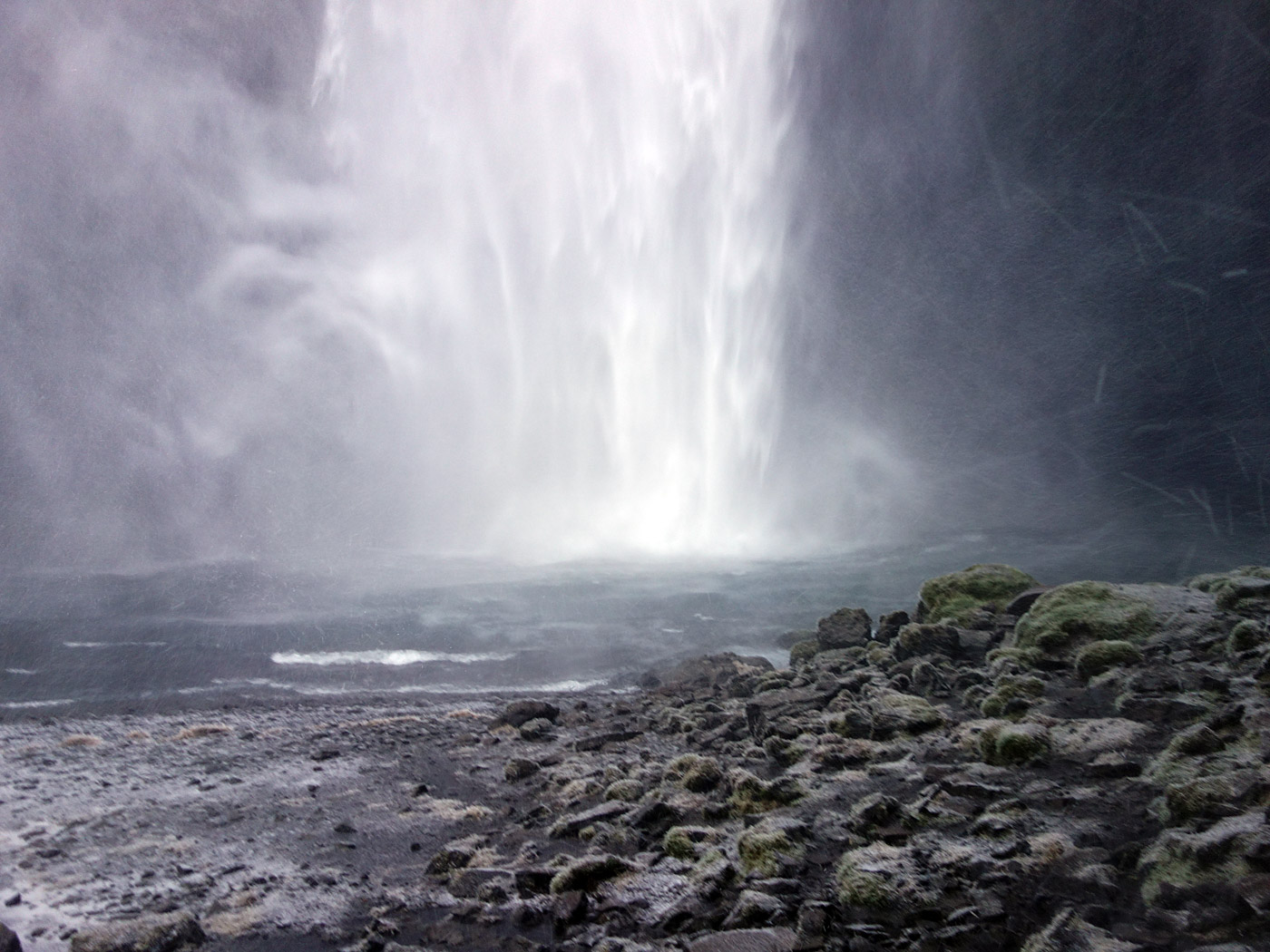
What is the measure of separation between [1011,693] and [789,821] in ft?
18.7

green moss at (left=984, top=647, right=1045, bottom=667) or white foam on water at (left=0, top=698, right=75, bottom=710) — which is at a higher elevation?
green moss at (left=984, top=647, right=1045, bottom=667)

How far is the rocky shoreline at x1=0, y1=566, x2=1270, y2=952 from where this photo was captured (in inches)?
264

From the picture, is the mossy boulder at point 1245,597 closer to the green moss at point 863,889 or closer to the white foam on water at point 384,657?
the green moss at point 863,889

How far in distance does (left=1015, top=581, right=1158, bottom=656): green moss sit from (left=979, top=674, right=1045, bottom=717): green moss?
7.60ft

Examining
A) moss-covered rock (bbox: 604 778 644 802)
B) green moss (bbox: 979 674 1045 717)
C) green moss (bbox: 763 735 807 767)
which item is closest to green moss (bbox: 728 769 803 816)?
green moss (bbox: 763 735 807 767)

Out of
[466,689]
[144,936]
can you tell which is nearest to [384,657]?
[466,689]

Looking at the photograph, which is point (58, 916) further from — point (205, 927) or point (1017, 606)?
point (1017, 606)

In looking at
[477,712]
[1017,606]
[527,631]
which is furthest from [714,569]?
[1017,606]

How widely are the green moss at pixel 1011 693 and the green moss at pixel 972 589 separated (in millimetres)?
9715

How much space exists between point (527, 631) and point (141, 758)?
29.1m

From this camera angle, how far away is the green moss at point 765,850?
862 centimetres

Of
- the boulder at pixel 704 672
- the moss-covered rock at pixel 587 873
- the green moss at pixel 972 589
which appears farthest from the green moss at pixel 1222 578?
the moss-covered rock at pixel 587 873

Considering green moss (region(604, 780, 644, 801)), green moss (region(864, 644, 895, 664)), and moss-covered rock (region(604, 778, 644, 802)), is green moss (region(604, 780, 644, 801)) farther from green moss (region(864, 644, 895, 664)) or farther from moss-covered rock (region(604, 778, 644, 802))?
green moss (region(864, 644, 895, 664))

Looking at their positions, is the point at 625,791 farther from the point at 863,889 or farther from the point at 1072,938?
the point at 1072,938
